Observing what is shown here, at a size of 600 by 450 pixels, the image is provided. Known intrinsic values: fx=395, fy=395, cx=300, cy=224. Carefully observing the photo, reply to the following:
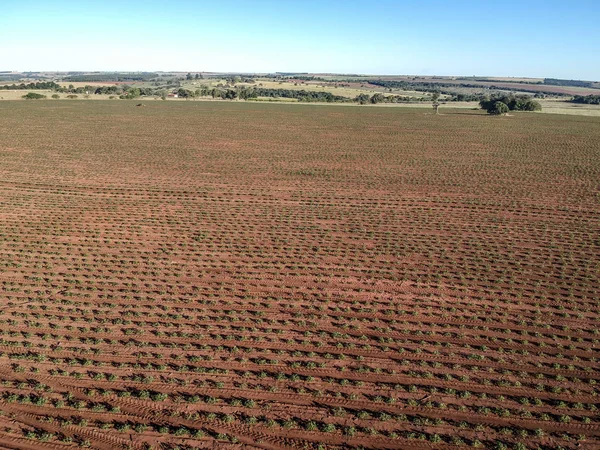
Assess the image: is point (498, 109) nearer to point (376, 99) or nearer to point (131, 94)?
point (376, 99)

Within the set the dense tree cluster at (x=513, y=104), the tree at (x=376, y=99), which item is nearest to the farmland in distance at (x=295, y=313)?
the dense tree cluster at (x=513, y=104)

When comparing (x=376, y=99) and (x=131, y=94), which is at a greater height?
(x=376, y=99)

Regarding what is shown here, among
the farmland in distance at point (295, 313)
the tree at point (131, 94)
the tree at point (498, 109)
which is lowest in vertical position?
the farmland in distance at point (295, 313)

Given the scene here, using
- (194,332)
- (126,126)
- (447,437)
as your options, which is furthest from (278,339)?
(126,126)

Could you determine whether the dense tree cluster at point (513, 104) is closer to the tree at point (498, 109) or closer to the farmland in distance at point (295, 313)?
the tree at point (498, 109)

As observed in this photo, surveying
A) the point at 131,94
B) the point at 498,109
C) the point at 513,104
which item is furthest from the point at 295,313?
the point at 131,94

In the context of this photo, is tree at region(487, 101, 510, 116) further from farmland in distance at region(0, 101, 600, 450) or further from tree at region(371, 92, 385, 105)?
farmland in distance at region(0, 101, 600, 450)

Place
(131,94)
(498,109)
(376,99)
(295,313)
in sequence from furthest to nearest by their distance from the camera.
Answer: (131,94), (376,99), (498,109), (295,313)

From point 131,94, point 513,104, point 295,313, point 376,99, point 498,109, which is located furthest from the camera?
point 131,94

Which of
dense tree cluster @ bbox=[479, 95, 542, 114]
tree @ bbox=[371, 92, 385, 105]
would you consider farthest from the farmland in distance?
tree @ bbox=[371, 92, 385, 105]
